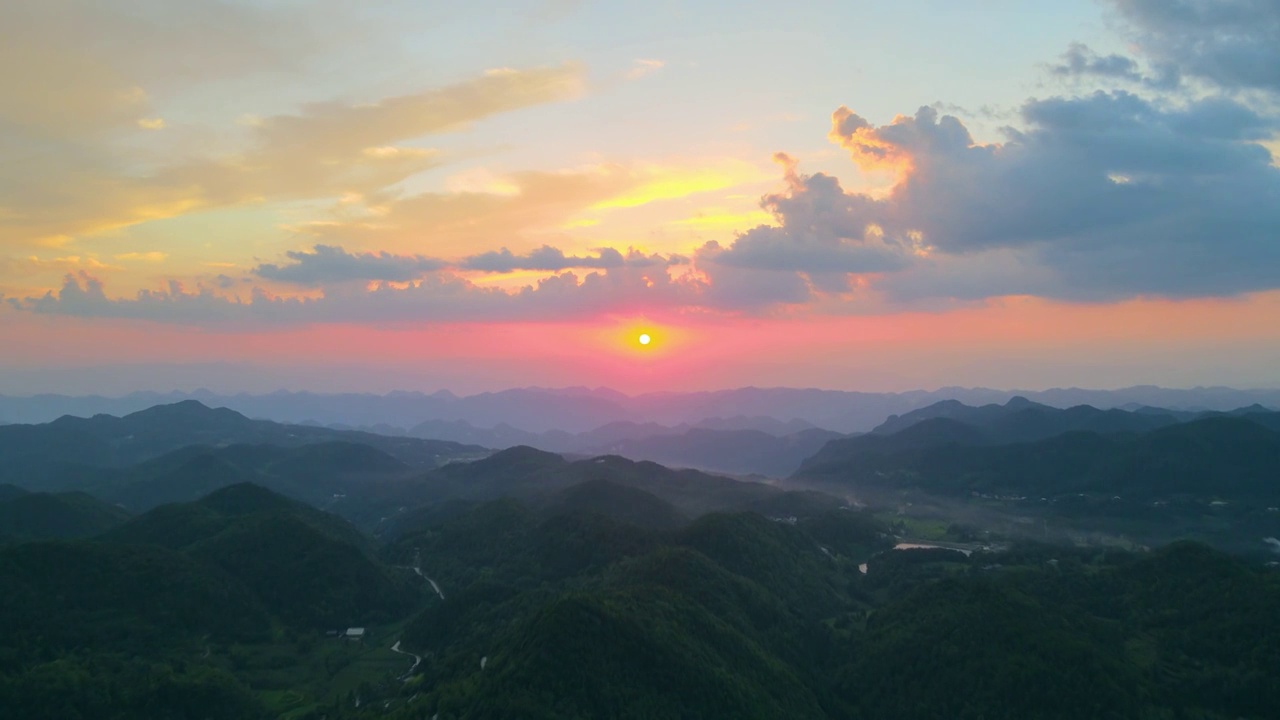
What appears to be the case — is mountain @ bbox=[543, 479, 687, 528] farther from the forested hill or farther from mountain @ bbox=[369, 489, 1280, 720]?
mountain @ bbox=[369, 489, 1280, 720]

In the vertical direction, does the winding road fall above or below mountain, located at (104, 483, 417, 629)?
below

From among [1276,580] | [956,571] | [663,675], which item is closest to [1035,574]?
[956,571]

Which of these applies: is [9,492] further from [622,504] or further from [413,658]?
[622,504]

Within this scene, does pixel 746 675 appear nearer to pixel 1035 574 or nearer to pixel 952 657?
pixel 952 657

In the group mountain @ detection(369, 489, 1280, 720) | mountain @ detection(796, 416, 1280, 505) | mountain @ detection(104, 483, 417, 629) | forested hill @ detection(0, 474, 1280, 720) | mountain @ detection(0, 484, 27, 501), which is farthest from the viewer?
mountain @ detection(796, 416, 1280, 505)

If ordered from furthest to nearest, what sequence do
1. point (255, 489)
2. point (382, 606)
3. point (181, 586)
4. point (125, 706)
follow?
point (255, 489) < point (382, 606) < point (181, 586) < point (125, 706)

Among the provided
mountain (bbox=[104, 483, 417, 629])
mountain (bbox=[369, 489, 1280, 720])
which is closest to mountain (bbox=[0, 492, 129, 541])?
mountain (bbox=[104, 483, 417, 629])

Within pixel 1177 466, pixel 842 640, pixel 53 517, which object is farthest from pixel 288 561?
pixel 1177 466
